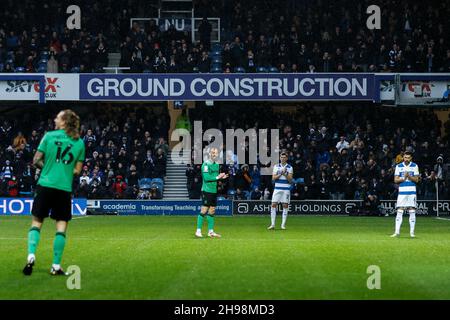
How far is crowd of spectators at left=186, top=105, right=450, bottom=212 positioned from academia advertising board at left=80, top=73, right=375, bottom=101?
65.2 inches

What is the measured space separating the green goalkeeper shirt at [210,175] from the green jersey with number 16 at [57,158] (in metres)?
9.70

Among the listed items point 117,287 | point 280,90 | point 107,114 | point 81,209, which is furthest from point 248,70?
point 117,287

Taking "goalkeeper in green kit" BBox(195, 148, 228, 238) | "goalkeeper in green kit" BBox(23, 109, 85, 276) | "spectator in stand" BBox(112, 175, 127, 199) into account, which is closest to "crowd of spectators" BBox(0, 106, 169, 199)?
"spectator in stand" BBox(112, 175, 127, 199)

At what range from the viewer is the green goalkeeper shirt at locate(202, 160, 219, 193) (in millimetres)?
22484

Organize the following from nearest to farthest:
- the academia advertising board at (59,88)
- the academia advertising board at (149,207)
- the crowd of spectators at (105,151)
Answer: the academia advertising board at (149,207) → the crowd of spectators at (105,151) → the academia advertising board at (59,88)

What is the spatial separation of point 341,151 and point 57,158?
2771 cm

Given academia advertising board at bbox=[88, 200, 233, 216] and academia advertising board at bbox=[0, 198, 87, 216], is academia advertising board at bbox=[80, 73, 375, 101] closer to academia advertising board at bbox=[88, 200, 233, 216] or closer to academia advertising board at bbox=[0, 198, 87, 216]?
academia advertising board at bbox=[88, 200, 233, 216]

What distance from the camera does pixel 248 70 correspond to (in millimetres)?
41719

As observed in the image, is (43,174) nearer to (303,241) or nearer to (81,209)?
(303,241)

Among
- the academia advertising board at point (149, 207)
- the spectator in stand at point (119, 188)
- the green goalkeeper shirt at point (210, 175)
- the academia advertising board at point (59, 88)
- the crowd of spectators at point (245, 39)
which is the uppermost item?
the crowd of spectators at point (245, 39)

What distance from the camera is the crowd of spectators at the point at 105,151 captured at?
38.3 m

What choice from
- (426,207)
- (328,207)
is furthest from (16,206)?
(426,207)

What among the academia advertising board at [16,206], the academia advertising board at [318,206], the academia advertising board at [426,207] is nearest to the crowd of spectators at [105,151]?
the academia advertising board at [16,206]

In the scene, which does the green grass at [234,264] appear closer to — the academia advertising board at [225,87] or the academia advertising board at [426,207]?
the academia advertising board at [426,207]
